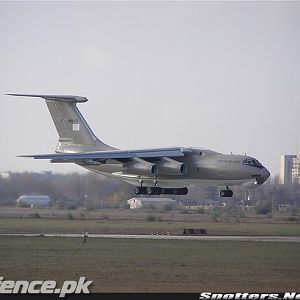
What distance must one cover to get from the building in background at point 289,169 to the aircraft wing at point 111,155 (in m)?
22.6

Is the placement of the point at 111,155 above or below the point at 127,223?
above

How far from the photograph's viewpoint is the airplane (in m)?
53.4

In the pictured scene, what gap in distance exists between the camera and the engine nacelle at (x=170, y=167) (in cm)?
5391

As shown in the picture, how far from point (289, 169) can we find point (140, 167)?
4109cm

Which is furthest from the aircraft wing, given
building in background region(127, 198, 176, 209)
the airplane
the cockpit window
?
building in background region(127, 198, 176, 209)

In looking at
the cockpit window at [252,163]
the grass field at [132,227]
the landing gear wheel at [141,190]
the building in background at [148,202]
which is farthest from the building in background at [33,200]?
the cockpit window at [252,163]

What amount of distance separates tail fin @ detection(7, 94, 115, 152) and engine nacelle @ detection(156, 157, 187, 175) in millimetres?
3943

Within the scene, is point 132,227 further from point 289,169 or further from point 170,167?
point 289,169

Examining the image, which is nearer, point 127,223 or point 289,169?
point 127,223

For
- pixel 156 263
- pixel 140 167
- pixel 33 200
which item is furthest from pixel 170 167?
pixel 156 263

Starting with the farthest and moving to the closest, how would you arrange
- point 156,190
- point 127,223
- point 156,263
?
point 127,223 < point 156,190 < point 156,263

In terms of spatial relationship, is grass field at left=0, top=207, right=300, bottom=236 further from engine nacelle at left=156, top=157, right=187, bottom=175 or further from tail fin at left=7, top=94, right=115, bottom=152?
tail fin at left=7, top=94, right=115, bottom=152

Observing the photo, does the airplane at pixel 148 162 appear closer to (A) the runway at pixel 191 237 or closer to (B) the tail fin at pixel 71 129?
(B) the tail fin at pixel 71 129

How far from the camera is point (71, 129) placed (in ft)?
187
